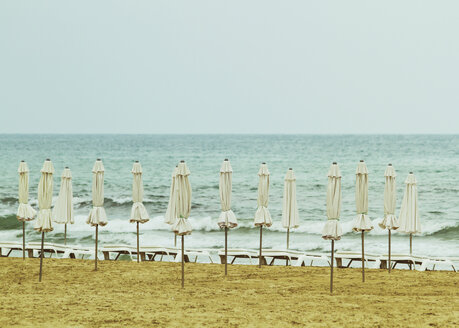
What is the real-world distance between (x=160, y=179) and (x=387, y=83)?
128 ft

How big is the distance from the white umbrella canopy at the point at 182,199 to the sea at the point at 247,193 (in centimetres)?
1036

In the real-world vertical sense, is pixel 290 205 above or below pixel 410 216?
above

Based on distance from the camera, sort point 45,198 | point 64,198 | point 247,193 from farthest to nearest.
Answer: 1. point 247,193
2. point 64,198
3. point 45,198

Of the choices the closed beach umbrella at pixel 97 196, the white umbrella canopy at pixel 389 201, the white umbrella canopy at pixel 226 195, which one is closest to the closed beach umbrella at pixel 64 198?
the closed beach umbrella at pixel 97 196

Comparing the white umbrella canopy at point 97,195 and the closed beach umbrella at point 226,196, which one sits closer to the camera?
the closed beach umbrella at point 226,196

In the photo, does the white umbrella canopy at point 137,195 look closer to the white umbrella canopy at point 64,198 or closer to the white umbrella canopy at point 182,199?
Answer: the white umbrella canopy at point 64,198

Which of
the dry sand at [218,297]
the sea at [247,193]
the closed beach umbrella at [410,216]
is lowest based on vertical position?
the sea at [247,193]

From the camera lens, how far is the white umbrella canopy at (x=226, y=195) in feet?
38.8

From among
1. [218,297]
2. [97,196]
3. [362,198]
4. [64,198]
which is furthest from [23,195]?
[362,198]

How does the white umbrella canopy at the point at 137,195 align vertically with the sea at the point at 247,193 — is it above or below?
above

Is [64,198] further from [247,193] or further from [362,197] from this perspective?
[247,193]

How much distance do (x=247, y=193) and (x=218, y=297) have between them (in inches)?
1166

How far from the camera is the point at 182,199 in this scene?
10.7 metres

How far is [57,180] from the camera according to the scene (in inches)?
1907
